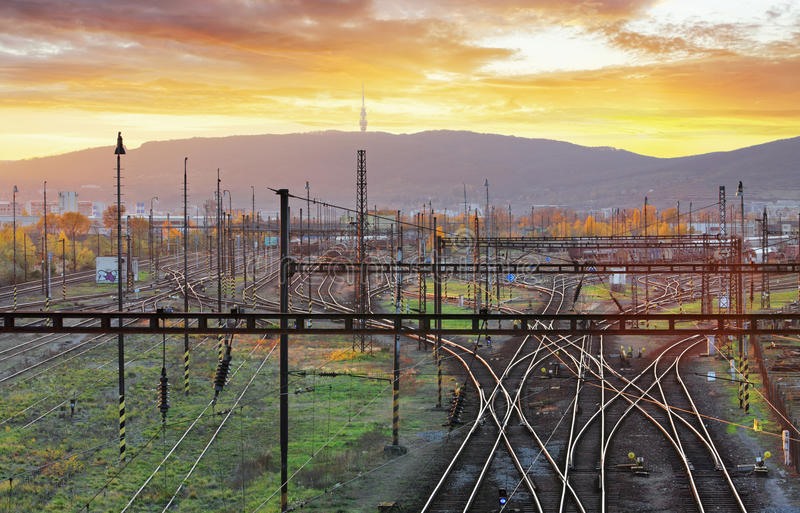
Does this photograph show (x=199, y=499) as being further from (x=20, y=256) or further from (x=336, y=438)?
(x=20, y=256)

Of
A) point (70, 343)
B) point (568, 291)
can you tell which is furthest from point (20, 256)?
point (568, 291)

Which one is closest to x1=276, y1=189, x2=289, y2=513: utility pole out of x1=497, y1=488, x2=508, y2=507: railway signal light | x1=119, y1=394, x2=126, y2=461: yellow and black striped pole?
x1=497, y1=488, x2=508, y2=507: railway signal light

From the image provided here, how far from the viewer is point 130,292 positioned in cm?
4781

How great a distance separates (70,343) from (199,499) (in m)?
19.8

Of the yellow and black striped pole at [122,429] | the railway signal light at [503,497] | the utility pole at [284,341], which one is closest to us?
the utility pole at [284,341]

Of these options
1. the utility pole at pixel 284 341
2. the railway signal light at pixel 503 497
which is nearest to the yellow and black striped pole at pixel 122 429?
the utility pole at pixel 284 341

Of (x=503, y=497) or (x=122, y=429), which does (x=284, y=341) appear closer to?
(x=503, y=497)

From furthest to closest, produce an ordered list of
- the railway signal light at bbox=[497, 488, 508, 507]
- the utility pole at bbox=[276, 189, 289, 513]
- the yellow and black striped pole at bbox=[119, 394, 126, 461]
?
the yellow and black striped pole at bbox=[119, 394, 126, 461] → the railway signal light at bbox=[497, 488, 508, 507] → the utility pole at bbox=[276, 189, 289, 513]

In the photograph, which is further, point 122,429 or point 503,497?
point 122,429

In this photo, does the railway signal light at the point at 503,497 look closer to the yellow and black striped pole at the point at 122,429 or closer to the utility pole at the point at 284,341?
the utility pole at the point at 284,341

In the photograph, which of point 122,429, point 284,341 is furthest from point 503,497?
point 122,429

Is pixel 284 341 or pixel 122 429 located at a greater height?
pixel 284 341

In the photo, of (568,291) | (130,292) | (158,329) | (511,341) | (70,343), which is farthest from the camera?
(568,291)

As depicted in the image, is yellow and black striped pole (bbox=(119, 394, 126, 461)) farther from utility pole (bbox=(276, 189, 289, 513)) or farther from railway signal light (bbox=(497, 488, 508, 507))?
railway signal light (bbox=(497, 488, 508, 507))
